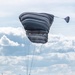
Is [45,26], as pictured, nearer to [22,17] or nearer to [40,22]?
[40,22]

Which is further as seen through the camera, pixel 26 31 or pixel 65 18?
pixel 26 31

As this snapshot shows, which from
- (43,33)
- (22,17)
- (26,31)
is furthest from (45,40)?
(22,17)

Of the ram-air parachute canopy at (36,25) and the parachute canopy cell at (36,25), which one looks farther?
the parachute canopy cell at (36,25)

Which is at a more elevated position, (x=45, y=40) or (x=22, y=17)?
(x=22, y=17)

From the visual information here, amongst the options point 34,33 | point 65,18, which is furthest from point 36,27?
point 65,18

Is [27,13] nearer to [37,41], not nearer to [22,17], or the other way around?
[22,17]

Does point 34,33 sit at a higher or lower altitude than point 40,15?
lower

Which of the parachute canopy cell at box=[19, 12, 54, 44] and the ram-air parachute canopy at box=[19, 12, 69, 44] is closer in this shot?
the ram-air parachute canopy at box=[19, 12, 69, 44]

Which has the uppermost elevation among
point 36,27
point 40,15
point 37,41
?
point 40,15

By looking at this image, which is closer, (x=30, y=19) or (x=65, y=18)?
(x=65, y=18)
